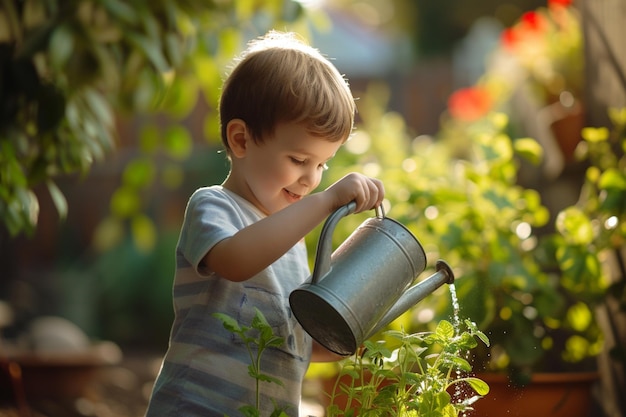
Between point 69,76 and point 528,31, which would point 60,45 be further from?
point 528,31

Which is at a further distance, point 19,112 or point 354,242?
point 19,112

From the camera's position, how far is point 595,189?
2.29 meters

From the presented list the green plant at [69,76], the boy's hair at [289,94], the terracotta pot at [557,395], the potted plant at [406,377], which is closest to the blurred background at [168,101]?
the green plant at [69,76]

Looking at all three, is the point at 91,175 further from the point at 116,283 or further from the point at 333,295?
the point at 333,295

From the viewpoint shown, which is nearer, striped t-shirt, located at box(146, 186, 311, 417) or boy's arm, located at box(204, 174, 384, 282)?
boy's arm, located at box(204, 174, 384, 282)

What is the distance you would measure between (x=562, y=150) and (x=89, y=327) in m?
4.80

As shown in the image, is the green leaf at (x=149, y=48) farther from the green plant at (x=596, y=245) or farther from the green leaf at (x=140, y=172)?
the green plant at (x=596, y=245)

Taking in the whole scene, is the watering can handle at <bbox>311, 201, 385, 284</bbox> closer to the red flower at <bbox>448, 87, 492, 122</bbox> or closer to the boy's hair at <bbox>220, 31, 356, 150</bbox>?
the boy's hair at <bbox>220, 31, 356, 150</bbox>

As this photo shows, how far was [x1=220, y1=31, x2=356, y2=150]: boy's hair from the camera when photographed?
4.33ft

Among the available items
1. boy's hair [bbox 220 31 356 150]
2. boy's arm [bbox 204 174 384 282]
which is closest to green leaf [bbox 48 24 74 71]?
boy's hair [bbox 220 31 356 150]

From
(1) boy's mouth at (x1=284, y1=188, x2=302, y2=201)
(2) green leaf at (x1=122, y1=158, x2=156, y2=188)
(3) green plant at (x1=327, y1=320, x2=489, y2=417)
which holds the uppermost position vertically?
(2) green leaf at (x1=122, y1=158, x2=156, y2=188)

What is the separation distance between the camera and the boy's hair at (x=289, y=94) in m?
1.32

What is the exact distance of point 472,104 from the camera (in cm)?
455

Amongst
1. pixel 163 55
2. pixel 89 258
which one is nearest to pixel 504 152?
pixel 163 55
